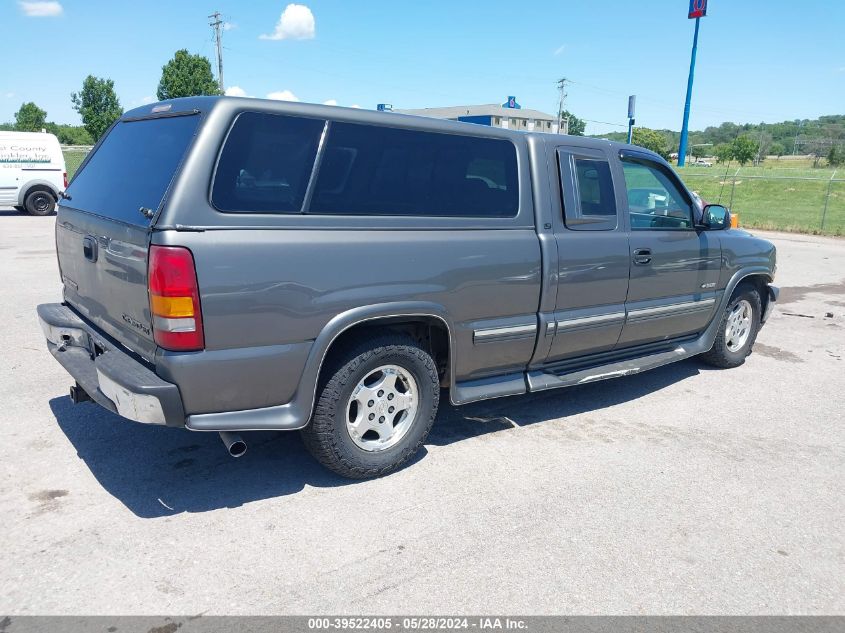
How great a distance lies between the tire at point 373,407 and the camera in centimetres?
347

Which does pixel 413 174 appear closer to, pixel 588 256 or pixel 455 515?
pixel 588 256

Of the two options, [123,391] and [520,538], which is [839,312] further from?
[123,391]

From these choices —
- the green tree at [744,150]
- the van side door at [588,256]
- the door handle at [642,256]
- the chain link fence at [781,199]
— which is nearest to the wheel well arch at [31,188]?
the van side door at [588,256]

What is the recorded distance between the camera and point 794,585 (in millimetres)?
2932

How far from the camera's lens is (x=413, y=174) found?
148 inches

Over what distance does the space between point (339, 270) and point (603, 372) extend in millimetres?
2369

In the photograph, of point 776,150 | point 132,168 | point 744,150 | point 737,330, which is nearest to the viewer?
point 132,168

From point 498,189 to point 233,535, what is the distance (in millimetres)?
2538

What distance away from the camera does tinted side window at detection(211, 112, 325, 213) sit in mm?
3088

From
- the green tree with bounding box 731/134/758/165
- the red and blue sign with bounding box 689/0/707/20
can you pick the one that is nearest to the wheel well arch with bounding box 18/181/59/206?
the red and blue sign with bounding box 689/0/707/20

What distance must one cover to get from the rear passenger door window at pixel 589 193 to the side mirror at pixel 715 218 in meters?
1.06

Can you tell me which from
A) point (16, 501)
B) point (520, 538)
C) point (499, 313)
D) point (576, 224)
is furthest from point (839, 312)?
point (16, 501)

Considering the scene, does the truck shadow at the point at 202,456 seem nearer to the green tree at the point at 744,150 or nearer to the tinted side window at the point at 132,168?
the tinted side window at the point at 132,168

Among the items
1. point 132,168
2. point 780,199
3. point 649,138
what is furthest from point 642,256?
point 649,138
